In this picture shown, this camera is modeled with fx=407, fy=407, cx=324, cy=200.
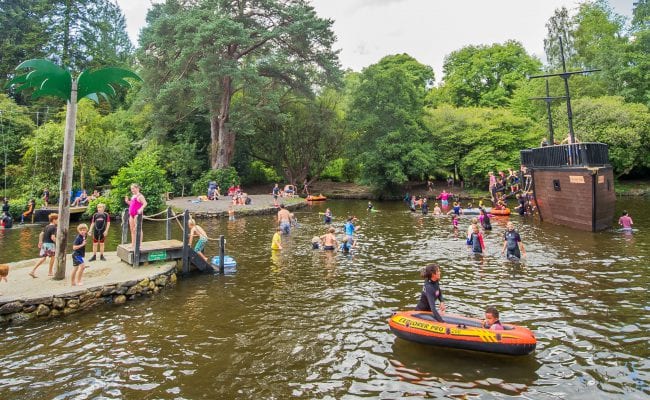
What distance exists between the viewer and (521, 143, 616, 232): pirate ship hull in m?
19.8

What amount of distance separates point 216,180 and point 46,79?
2857cm

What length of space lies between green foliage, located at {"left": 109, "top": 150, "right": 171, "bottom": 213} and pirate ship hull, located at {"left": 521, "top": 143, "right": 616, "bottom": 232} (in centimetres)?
2478

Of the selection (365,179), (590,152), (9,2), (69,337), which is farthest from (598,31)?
(9,2)

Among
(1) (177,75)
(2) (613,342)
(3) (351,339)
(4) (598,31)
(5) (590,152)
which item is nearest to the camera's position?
(2) (613,342)

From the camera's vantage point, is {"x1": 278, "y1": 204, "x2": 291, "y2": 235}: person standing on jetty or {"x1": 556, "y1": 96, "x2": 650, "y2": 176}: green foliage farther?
{"x1": 556, "y1": 96, "x2": 650, "y2": 176}: green foliage

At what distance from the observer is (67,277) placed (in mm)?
11148

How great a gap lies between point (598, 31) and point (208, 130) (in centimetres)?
5221

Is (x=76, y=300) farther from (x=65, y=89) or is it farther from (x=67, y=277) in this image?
(x=65, y=89)

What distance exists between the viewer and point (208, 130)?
1804 inches

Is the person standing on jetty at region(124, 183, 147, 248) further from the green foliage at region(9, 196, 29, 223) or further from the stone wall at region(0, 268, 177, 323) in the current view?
the green foliage at region(9, 196, 29, 223)

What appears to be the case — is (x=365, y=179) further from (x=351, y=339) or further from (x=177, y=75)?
(x=351, y=339)

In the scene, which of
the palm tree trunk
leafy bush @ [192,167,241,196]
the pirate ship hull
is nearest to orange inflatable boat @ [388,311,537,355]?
the palm tree trunk

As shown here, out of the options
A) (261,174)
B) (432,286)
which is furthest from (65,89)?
(261,174)

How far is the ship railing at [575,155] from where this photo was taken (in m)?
20.0
